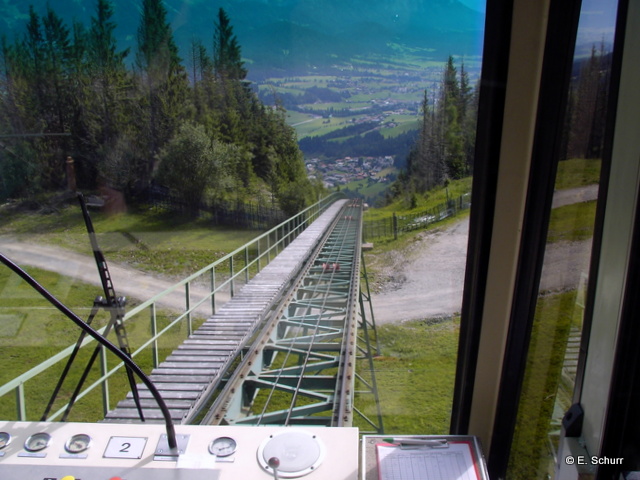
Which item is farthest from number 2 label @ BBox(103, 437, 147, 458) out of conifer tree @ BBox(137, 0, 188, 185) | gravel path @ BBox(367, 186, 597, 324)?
gravel path @ BBox(367, 186, 597, 324)

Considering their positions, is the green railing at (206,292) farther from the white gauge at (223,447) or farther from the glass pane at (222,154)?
the white gauge at (223,447)

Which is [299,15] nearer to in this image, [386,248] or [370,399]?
[386,248]

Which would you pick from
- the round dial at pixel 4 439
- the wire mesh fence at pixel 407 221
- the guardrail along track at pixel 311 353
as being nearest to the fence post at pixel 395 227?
the wire mesh fence at pixel 407 221

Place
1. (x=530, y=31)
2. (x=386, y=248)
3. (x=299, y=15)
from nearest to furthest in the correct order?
1. (x=530, y=31)
2. (x=299, y=15)
3. (x=386, y=248)

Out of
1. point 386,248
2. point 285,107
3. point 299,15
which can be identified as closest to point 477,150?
point 386,248

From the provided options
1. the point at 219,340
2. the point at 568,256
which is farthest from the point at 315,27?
the point at 219,340

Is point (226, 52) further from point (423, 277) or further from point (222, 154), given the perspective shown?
point (423, 277)
